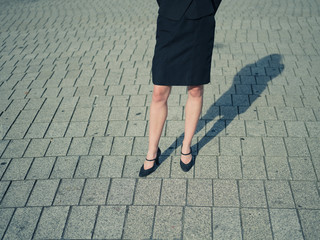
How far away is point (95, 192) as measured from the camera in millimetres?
2844

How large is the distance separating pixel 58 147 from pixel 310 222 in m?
2.45

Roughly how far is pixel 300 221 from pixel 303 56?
3.35 meters

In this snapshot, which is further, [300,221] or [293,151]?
[293,151]

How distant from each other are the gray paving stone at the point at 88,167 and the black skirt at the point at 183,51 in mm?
1051

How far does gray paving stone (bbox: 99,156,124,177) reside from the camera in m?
3.04

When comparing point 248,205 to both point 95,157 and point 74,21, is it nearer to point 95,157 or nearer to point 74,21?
point 95,157

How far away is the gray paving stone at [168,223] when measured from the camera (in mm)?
→ 2443

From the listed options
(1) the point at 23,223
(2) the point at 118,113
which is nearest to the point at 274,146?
(2) the point at 118,113

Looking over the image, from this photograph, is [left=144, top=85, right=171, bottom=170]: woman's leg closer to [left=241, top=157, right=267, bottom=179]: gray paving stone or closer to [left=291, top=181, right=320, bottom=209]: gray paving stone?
[left=241, top=157, right=267, bottom=179]: gray paving stone

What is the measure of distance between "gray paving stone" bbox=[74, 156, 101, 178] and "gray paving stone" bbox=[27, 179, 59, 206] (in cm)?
23

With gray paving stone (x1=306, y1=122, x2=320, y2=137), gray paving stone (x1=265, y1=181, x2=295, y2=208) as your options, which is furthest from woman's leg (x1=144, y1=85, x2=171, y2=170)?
gray paving stone (x1=306, y1=122, x2=320, y2=137)

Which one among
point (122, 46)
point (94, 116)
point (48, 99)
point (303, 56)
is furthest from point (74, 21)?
point (303, 56)

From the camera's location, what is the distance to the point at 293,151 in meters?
3.23

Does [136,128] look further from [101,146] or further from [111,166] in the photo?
[111,166]
